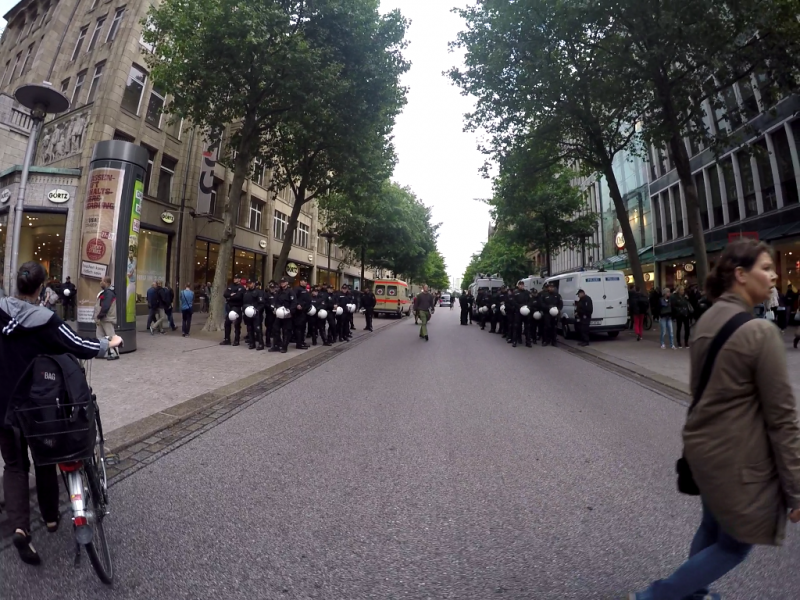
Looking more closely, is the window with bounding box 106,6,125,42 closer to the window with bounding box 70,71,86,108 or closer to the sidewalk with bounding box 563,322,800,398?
the window with bounding box 70,71,86,108

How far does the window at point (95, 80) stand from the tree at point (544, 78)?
52.9 feet

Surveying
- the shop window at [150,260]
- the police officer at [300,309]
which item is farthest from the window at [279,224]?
the police officer at [300,309]

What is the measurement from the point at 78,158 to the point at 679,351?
23407 mm

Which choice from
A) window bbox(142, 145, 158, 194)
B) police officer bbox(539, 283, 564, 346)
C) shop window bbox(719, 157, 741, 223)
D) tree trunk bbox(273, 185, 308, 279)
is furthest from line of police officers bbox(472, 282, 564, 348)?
window bbox(142, 145, 158, 194)

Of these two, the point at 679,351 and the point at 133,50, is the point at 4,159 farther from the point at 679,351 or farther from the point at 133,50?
the point at 679,351

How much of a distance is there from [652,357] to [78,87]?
26.7m

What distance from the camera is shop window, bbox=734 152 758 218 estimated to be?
896 inches

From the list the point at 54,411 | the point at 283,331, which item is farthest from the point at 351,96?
the point at 54,411

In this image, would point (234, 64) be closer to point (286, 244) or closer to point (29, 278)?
point (286, 244)

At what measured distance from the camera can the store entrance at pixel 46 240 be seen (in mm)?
20359

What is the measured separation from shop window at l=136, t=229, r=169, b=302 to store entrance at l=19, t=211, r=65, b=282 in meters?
2.84

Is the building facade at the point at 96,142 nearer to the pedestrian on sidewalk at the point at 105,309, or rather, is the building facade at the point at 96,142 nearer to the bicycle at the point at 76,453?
the pedestrian on sidewalk at the point at 105,309

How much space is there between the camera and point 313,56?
1459 cm

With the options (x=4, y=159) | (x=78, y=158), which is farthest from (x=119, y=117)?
(x=4, y=159)
